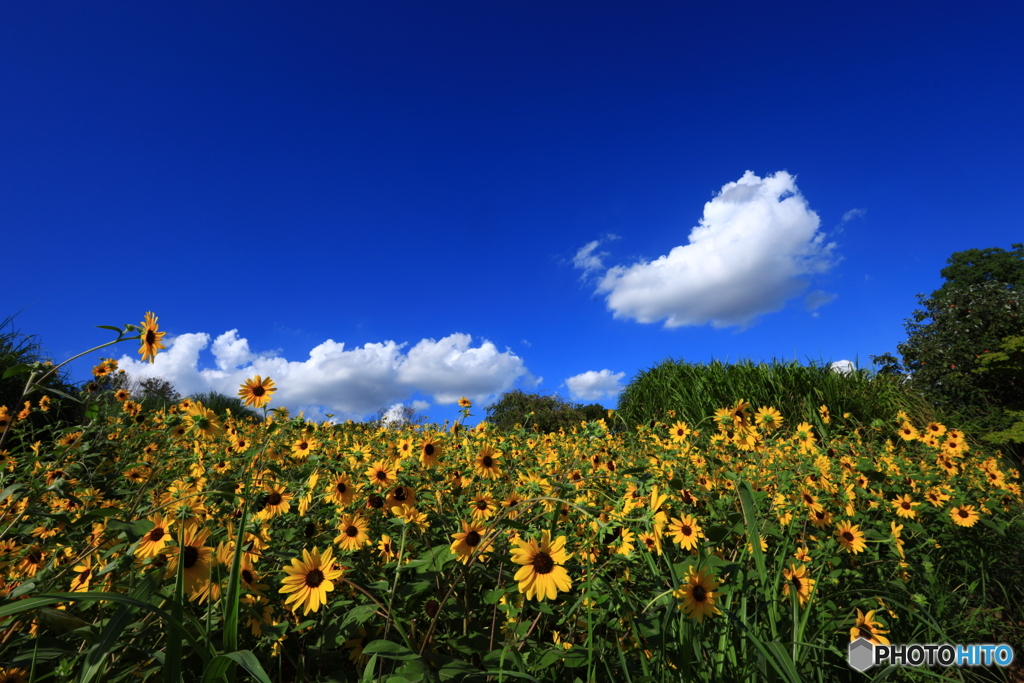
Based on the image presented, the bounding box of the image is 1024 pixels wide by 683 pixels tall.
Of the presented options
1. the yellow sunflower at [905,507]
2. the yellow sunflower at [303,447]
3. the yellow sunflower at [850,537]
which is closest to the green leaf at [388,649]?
the yellow sunflower at [303,447]

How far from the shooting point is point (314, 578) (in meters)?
1.55

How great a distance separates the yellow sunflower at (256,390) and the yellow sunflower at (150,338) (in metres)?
0.43

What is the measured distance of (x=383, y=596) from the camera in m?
1.72

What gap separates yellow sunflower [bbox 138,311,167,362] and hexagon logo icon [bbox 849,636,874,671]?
10.9 feet

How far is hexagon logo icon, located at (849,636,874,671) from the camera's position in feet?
6.61

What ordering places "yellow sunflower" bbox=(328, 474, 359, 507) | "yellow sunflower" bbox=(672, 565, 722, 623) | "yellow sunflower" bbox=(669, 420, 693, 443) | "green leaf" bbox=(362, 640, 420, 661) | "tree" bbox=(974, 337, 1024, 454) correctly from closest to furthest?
"green leaf" bbox=(362, 640, 420, 661) < "yellow sunflower" bbox=(672, 565, 722, 623) < "yellow sunflower" bbox=(328, 474, 359, 507) < "yellow sunflower" bbox=(669, 420, 693, 443) < "tree" bbox=(974, 337, 1024, 454)

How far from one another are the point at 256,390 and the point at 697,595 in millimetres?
1983

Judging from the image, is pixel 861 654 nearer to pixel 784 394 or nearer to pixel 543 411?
pixel 784 394

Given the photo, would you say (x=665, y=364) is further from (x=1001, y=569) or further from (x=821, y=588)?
(x=821, y=588)

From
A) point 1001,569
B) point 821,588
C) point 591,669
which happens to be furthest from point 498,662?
point 1001,569

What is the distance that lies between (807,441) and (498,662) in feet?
12.5

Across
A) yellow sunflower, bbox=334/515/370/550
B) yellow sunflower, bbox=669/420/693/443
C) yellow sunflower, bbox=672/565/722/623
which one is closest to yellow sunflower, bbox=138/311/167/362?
yellow sunflower, bbox=334/515/370/550

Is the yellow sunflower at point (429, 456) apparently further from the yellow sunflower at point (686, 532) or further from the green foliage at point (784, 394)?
the green foliage at point (784, 394)

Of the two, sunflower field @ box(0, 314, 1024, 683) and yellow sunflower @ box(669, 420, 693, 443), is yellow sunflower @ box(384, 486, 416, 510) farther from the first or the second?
yellow sunflower @ box(669, 420, 693, 443)
